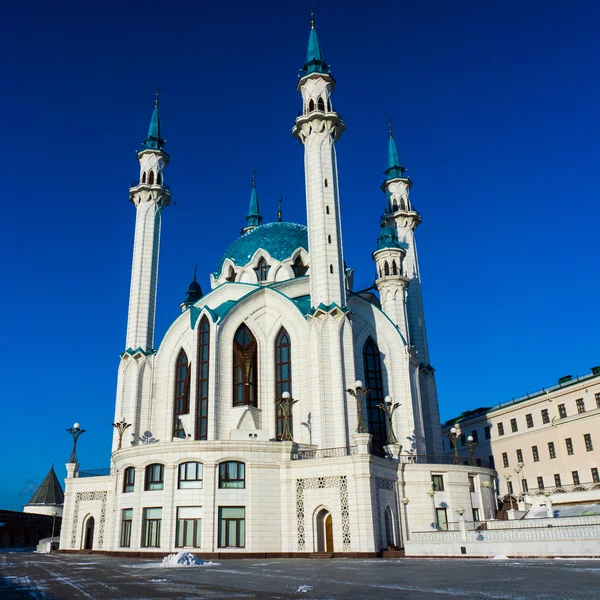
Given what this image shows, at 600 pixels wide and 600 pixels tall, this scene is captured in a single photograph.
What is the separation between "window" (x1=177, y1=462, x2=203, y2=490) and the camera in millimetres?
31141

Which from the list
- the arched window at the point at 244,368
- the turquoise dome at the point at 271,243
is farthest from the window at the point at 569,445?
the turquoise dome at the point at 271,243

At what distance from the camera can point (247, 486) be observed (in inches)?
1229

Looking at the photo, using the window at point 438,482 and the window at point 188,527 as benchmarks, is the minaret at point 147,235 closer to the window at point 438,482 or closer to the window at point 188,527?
the window at point 188,527

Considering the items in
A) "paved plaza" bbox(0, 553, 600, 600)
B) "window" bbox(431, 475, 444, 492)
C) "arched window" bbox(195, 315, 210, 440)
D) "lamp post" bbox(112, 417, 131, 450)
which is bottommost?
"paved plaza" bbox(0, 553, 600, 600)

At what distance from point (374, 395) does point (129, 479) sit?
682 inches

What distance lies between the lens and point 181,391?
43.4 meters

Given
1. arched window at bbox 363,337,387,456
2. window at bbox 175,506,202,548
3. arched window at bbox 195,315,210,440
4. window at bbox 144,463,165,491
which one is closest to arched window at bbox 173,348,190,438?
arched window at bbox 195,315,210,440

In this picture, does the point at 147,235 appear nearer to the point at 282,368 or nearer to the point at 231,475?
the point at 282,368

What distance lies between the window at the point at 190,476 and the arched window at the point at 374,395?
45.0ft

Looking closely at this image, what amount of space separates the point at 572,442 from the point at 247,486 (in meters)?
28.5

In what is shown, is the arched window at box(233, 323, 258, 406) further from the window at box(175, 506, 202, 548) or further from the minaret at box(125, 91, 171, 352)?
the window at box(175, 506, 202, 548)

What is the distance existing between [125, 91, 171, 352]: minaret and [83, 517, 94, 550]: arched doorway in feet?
40.2

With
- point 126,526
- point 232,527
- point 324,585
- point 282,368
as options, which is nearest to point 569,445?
point 282,368

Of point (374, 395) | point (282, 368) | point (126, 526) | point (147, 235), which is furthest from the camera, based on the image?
point (147, 235)
